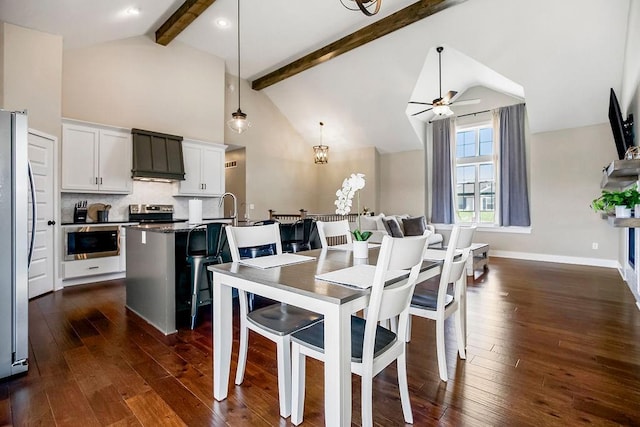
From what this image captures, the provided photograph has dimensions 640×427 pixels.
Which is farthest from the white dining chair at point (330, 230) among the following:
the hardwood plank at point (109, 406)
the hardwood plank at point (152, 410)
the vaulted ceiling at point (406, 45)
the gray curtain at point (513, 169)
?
the gray curtain at point (513, 169)

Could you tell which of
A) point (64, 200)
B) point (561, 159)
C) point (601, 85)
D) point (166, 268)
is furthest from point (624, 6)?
point (64, 200)

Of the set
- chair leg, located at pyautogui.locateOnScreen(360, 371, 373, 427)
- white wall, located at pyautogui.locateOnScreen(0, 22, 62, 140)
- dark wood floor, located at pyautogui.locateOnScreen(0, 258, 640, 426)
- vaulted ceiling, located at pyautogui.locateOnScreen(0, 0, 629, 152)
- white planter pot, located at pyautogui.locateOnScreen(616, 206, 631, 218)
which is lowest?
dark wood floor, located at pyautogui.locateOnScreen(0, 258, 640, 426)

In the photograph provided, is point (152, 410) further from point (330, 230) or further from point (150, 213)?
point (150, 213)

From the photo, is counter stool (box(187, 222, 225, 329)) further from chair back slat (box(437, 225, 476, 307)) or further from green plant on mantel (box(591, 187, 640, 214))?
green plant on mantel (box(591, 187, 640, 214))

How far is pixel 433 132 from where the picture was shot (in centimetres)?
777

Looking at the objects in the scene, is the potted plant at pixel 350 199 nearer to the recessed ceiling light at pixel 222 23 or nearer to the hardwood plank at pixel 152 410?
the hardwood plank at pixel 152 410

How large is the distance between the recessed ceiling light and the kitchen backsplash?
2877 mm

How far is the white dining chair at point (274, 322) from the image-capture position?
1581mm

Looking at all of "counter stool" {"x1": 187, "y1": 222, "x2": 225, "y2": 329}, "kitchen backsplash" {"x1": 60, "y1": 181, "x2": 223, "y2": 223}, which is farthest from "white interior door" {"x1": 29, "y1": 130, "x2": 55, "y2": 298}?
"counter stool" {"x1": 187, "y1": 222, "x2": 225, "y2": 329}

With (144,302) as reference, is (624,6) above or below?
above

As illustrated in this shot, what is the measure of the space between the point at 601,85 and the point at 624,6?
1.43m

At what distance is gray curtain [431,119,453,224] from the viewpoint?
7.51 metres

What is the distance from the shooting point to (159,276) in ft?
9.04

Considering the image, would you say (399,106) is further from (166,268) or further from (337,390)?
(337,390)
